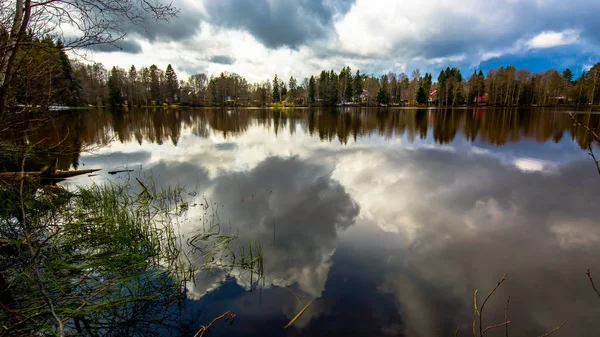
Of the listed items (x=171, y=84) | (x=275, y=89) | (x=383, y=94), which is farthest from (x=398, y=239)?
(x=275, y=89)

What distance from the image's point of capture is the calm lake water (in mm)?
4828

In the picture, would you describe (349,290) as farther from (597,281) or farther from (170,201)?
(170,201)

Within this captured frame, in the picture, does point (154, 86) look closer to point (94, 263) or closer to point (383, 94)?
point (383, 94)

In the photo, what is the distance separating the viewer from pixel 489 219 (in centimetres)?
855

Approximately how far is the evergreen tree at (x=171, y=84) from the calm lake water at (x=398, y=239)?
9499cm

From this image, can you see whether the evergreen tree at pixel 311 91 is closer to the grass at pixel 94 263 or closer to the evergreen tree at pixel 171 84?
the evergreen tree at pixel 171 84

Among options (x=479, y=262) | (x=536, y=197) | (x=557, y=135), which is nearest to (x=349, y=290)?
(x=479, y=262)

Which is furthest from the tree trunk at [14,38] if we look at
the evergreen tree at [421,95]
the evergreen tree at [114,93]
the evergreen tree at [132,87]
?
the evergreen tree at [421,95]

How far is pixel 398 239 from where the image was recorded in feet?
24.1

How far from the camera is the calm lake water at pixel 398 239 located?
15.8ft

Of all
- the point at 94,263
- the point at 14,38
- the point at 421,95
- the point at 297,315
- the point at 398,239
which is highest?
the point at 421,95

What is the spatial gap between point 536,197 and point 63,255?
1350cm

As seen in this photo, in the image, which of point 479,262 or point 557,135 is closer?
point 479,262

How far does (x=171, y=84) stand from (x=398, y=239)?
360 feet
